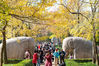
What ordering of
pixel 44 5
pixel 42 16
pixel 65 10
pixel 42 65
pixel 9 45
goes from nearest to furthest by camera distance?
pixel 44 5, pixel 42 16, pixel 65 10, pixel 42 65, pixel 9 45

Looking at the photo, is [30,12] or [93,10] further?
[93,10]

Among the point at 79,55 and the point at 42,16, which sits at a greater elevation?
the point at 42,16

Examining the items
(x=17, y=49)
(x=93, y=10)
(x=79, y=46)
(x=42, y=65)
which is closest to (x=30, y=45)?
(x=17, y=49)

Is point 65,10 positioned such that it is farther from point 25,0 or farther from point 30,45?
point 30,45

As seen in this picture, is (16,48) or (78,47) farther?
(78,47)

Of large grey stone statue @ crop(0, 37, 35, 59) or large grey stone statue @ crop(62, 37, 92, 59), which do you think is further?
large grey stone statue @ crop(62, 37, 92, 59)

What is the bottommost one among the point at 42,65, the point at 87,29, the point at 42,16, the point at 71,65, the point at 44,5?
the point at 42,65

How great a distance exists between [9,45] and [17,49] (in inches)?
34.3

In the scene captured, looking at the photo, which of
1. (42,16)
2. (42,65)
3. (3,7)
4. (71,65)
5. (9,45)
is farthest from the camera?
Result: (9,45)

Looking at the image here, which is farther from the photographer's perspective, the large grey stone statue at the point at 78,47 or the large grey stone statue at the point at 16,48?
the large grey stone statue at the point at 78,47

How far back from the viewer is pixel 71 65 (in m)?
8.07

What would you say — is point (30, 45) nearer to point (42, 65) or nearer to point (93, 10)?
point (42, 65)

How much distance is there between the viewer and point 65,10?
10000 mm

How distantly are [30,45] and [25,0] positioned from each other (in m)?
7.78
